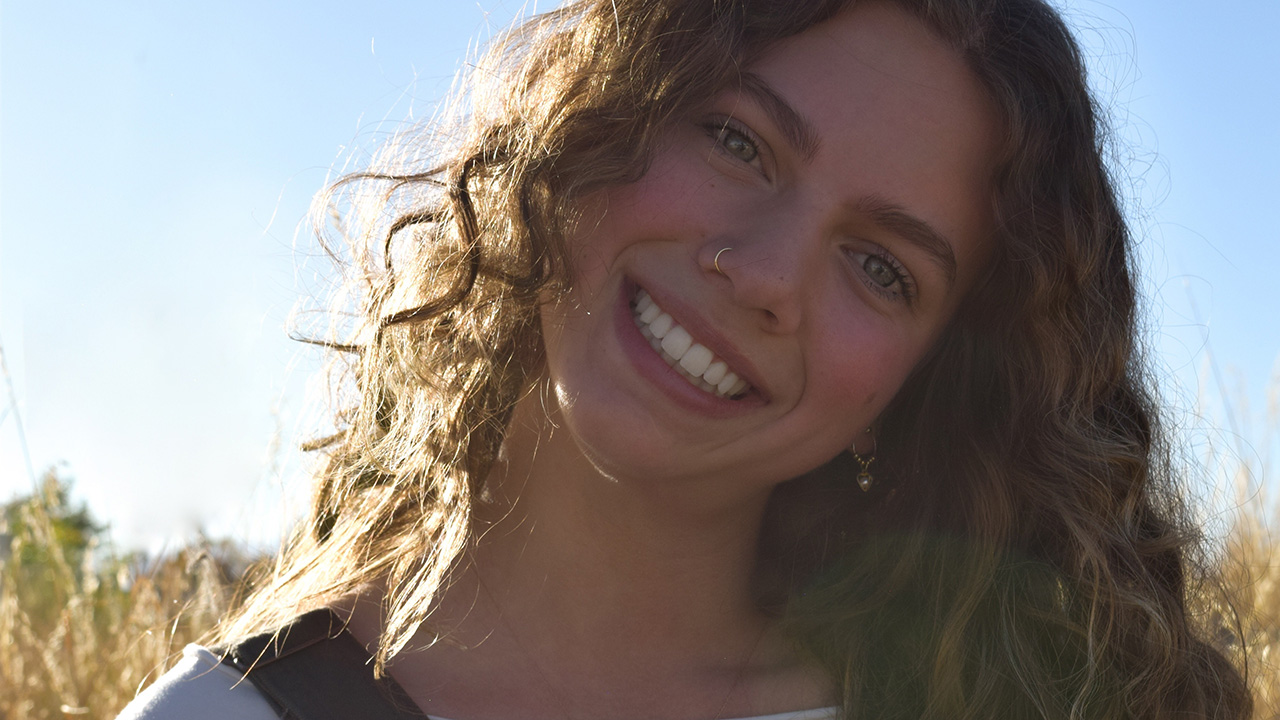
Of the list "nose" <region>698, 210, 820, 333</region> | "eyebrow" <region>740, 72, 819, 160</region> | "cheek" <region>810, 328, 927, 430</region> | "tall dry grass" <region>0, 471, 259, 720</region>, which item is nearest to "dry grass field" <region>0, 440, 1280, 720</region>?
"tall dry grass" <region>0, 471, 259, 720</region>

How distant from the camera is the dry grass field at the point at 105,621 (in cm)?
262

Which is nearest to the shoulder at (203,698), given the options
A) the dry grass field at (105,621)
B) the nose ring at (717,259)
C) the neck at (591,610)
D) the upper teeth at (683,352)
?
the neck at (591,610)

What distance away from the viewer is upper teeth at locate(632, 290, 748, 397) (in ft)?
5.80

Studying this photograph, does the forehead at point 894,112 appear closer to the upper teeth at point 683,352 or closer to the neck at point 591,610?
the upper teeth at point 683,352

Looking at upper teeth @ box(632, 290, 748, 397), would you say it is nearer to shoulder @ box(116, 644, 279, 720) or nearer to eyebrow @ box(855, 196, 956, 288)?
eyebrow @ box(855, 196, 956, 288)

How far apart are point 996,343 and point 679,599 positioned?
2.78 feet

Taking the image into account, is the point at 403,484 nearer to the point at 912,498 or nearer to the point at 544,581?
the point at 544,581

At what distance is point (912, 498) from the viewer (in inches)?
91.3

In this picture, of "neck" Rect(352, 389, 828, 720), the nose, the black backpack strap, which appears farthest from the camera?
"neck" Rect(352, 389, 828, 720)

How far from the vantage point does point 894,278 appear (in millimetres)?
1943

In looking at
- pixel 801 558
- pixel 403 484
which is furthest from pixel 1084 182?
pixel 403 484

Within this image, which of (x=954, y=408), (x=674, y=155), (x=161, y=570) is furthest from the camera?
(x=161, y=570)

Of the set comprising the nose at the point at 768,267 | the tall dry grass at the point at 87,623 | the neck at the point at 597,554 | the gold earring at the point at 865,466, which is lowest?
the gold earring at the point at 865,466

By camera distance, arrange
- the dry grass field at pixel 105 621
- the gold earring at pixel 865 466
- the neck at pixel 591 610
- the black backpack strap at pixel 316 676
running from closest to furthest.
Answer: the black backpack strap at pixel 316 676 → the neck at pixel 591 610 → the gold earring at pixel 865 466 → the dry grass field at pixel 105 621
